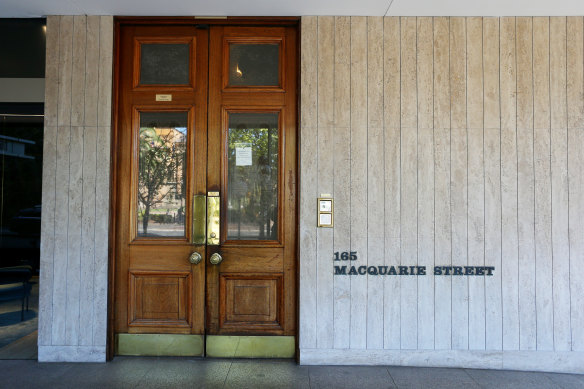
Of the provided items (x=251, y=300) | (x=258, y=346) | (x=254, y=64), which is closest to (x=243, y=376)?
(x=258, y=346)

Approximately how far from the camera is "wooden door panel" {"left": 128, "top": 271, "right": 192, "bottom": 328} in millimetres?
2941

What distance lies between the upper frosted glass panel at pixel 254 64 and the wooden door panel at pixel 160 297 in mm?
1709

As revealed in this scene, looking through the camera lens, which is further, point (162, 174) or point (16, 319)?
point (16, 319)

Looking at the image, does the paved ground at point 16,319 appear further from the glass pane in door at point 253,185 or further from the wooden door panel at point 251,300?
the glass pane in door at point 253,185

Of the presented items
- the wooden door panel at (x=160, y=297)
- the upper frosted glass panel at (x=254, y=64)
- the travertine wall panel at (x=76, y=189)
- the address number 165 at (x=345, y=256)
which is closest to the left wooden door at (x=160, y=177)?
the wooden door panel at (x=160, y=297)

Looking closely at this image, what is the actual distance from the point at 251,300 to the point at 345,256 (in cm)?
86

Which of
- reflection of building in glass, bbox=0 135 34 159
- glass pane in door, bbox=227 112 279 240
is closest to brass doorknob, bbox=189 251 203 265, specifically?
glass pane in door, bbox=227 112 279 240

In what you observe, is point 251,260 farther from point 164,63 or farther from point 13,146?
point 13,146

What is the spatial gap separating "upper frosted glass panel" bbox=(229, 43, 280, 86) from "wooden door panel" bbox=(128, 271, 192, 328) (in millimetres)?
1709

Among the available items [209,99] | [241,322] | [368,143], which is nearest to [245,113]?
[209,99]

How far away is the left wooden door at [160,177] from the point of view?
2941 mm

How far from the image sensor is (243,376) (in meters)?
2.63

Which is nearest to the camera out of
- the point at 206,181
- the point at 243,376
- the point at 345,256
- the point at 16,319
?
the point at 243,376

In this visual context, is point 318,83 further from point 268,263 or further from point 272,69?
point 268,263
